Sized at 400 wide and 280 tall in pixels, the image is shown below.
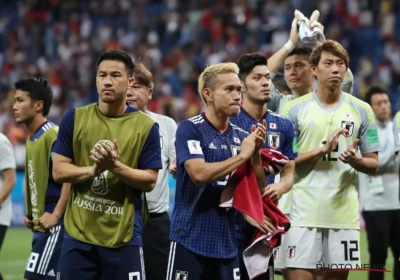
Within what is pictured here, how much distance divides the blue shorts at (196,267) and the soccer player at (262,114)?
730 millimetres

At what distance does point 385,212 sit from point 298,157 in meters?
3.43

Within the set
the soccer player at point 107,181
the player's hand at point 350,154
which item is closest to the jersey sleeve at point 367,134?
the player's hand at point 350,154

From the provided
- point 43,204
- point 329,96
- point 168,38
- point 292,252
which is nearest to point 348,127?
point 329,96

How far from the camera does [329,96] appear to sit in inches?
321

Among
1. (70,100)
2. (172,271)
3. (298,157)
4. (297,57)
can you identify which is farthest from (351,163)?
(70,100)

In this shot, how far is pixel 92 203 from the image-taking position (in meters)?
6.50

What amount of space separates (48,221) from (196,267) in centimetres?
196

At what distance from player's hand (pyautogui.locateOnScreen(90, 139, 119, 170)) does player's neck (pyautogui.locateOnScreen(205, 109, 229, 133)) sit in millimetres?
976

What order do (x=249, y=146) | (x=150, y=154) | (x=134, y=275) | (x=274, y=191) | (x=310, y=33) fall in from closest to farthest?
(x=249, y=146) → (x=134, y=275) → (x=150, y=154) → (x=274, y=191) → (x=310, y=33)

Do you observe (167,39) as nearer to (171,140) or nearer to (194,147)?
(171,140)

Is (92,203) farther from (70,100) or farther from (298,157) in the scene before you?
(70,100)

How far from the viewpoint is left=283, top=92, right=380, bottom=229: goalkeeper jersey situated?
8023 millimetres

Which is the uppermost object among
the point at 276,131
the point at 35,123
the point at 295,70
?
the point at 295,70

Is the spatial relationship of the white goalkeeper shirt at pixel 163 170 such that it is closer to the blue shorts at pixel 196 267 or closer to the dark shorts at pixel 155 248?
the dark shorts at pixel 155 248
